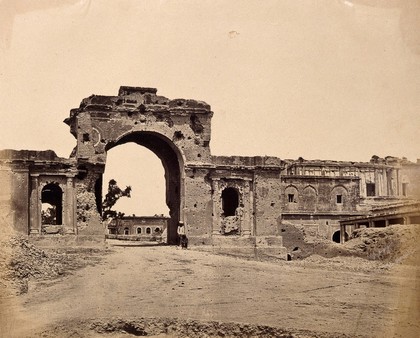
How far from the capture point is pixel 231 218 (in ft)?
92.4

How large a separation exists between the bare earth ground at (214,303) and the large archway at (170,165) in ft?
26.8

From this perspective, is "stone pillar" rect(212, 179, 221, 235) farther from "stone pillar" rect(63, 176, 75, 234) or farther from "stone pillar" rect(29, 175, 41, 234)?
"stone pillar" rect(29, 175, 41, 234)

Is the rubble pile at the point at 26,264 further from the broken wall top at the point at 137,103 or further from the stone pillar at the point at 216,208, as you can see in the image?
the broken wall top at the point at 137,103

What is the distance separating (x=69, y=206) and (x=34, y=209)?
1426 millimetres

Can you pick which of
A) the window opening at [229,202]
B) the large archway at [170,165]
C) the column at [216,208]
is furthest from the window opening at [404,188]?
the column at [216,208]

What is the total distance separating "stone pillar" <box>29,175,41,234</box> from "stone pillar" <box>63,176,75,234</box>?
43.3 inches

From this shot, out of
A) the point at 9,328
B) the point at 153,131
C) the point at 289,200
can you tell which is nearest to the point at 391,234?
the point at 153,131

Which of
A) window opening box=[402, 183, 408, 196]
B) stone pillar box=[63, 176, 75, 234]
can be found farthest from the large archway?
window opening box=[402, 183, 408, 196]

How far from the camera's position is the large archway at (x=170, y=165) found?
91.4 ft

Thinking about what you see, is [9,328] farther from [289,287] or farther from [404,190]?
[404,190]

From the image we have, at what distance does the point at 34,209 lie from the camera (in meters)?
26.1

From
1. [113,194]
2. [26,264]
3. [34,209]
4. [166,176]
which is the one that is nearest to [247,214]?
[166,176]

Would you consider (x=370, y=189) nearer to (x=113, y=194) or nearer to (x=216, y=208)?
(x=113, y=194)

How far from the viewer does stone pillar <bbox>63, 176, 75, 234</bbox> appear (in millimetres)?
26202
